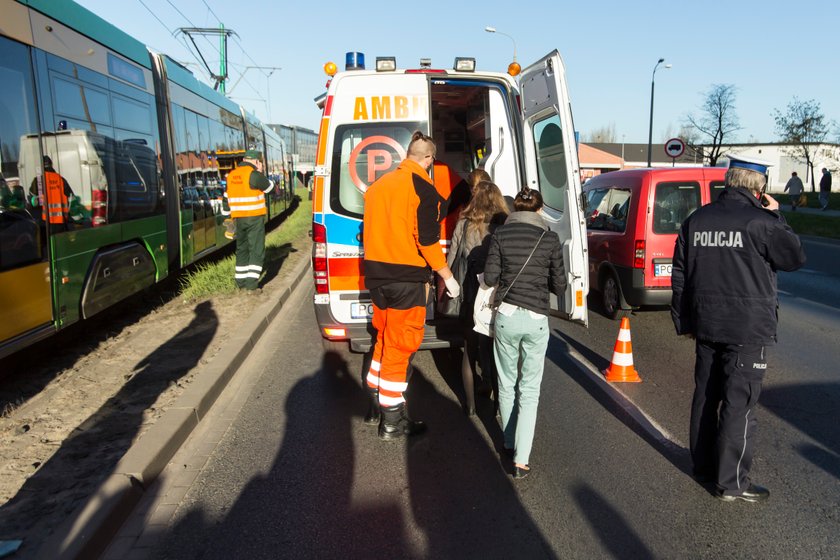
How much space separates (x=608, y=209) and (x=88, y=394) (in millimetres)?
6396

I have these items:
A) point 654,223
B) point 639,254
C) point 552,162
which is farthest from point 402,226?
point 654,223

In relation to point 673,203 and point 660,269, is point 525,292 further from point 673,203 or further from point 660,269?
point 673,203

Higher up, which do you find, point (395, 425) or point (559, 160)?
point (559, 160)

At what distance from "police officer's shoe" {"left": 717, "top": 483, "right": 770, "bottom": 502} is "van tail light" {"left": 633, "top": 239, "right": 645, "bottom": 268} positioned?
3.92 metres

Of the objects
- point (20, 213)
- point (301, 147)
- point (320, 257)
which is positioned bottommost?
point (320, 257)

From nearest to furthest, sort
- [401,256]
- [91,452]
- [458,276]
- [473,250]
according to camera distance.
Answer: [91,452] → [401,256] → [473,250] → [458,276]

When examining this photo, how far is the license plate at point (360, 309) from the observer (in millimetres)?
5023

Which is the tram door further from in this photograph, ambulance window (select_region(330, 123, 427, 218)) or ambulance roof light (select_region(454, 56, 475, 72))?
ambulance roof light (select_region(454, 56, 475, 72))

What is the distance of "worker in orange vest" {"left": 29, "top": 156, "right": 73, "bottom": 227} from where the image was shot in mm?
5012

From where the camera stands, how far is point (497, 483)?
3646 mm

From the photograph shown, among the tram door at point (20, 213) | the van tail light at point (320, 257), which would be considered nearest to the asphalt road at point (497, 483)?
the van tail light at point (320, 257)

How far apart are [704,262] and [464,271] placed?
1.74m

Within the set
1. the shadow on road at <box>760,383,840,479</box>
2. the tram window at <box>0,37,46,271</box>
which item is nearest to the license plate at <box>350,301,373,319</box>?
the tram window at <box>0,37,46,271</box>

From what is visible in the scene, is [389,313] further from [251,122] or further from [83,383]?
[251,122]
